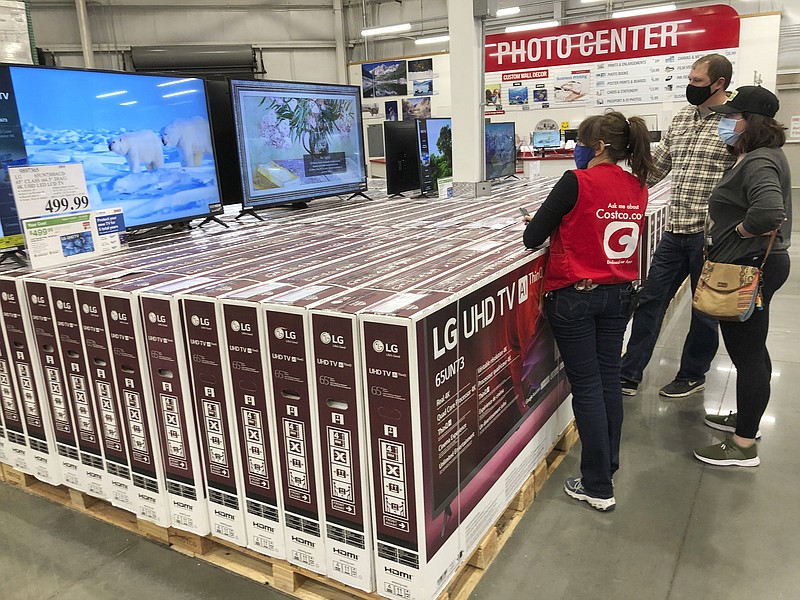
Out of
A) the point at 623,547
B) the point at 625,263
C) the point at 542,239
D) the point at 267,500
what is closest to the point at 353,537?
the point at 267,500

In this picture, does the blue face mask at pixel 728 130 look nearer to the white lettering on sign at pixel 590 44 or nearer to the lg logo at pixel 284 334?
the lg logo at pixel 284 334

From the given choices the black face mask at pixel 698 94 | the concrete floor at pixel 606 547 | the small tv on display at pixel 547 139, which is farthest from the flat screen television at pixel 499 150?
the small tv on display at pixel 547 139

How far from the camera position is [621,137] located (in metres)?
2.39

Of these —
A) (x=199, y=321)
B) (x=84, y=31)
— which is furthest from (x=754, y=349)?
(x=84, y=31)

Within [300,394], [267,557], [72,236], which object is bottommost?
[267,557]

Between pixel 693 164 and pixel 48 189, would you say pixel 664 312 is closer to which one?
pixel 693 164

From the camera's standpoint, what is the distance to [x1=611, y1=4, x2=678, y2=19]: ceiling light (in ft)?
35.6

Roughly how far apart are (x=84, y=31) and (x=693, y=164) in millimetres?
12642

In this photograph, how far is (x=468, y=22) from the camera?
4.77 metres

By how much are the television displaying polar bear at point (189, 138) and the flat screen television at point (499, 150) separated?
287 cm

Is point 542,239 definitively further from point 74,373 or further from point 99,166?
point 99,166

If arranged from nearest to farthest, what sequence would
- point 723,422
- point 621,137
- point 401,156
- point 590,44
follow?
point 621,137 → point 723,422 → point 401,156 → point 590,44

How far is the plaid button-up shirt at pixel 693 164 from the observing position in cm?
323

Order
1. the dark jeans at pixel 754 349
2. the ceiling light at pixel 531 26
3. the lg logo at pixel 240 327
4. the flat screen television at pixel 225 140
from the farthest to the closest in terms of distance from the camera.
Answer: the ceiling light at pixel 531 26, the flat screen television at pixel 225 140, the dark jeans at pixel 754 349, the lg logo at pixel 240 327
